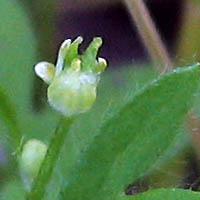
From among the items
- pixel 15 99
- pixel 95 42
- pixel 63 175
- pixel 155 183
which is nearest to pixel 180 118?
pixel 95 42

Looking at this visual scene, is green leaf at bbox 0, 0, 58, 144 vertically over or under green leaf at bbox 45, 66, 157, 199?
over

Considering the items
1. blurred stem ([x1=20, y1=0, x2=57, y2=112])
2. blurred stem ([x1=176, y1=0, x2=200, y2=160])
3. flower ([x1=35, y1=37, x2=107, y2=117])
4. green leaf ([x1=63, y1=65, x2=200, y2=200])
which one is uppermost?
flower ([x1=35, y1=37, x2=107, y2=117])

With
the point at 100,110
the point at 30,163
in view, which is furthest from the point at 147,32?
the point at 30,163

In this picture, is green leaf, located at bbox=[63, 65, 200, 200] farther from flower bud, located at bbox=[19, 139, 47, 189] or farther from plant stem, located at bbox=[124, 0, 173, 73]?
plant stem, located at bbox=[124, 0, 173, 73]

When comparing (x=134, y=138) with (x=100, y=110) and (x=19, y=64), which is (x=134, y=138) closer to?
(x=100, y=110)

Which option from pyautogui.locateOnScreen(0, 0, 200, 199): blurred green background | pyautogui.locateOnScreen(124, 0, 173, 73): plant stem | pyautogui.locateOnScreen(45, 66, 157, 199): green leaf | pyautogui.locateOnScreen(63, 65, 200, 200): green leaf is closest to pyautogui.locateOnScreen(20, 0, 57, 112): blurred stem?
pyautogui.locateOnScreen(0, 0, 200, 199): blurred green background

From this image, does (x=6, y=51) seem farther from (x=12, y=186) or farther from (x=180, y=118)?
(x=180, y=118)

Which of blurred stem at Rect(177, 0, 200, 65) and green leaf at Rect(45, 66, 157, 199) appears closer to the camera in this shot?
green leaf at Rect(45, 66, 157, 199)

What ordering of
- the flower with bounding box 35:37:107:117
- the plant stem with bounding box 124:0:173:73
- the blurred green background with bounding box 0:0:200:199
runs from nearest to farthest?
the flower with bounding box 35:37:107:117
the blurred green background with bounding box 0:0:200:199
the plant stem with bounding box 124:0:173:73
